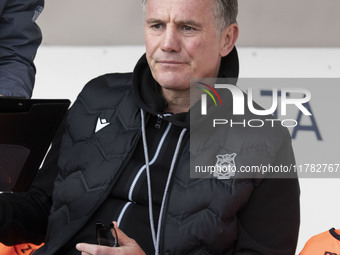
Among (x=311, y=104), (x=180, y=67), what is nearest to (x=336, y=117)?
(x=311, y=104)

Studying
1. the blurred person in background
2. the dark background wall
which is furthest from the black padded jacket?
the dark background wall

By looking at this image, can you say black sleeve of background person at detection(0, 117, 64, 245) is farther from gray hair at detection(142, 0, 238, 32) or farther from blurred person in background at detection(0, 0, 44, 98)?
gray hair at detection(142, 0, 238, 32)

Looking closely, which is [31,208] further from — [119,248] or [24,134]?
[119,248]

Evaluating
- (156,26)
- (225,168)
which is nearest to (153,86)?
(156,26)

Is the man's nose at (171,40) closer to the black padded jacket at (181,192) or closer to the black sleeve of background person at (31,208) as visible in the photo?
the black padded jacket at (181,192)

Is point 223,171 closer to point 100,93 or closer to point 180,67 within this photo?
point 180,67

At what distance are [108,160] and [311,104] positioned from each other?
111cm

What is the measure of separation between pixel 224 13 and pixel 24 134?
0.56m

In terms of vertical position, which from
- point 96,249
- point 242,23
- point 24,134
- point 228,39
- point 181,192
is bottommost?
point 96,249

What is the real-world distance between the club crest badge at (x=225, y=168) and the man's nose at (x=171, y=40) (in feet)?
0.91

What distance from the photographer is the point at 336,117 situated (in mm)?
2439

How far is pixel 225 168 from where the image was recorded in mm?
1499

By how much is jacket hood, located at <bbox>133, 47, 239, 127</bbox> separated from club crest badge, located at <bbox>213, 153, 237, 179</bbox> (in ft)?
0.42

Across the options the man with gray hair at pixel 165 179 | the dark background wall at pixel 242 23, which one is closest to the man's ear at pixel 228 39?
the man with gray hair at pixel 165 179
